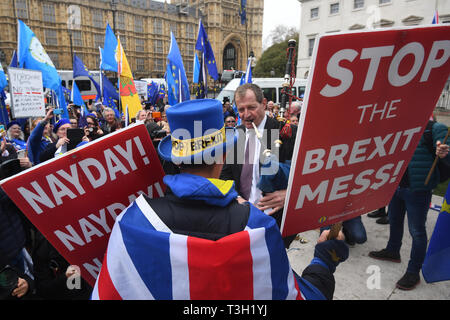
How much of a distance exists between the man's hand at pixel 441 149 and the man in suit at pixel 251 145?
1.32 metres

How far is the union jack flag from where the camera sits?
1051 millimetres

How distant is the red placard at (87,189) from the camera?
4.48 feet

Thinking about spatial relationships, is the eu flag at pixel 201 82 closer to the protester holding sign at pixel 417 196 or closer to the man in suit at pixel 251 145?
the man in suit at pixel 251 145

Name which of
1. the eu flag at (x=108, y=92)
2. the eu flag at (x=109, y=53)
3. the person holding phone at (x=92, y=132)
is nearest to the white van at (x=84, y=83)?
the eu flag at (x=109, y=53)

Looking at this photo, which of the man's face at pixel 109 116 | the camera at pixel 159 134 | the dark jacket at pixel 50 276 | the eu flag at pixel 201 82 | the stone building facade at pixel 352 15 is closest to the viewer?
the dark jacket at pixel 50 276

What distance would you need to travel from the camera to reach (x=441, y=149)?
104 inches

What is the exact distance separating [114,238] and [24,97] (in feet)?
19.0

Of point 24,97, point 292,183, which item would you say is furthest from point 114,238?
point 24,97

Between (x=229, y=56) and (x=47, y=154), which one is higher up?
(x=229, y=56)

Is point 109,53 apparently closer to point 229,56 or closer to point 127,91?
point 127,91

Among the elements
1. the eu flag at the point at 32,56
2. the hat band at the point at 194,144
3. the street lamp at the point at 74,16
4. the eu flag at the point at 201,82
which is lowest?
the hat band at the point at 194,144

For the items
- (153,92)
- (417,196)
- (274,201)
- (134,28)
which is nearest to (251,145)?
(274,201)

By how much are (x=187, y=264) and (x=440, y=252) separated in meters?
1.70

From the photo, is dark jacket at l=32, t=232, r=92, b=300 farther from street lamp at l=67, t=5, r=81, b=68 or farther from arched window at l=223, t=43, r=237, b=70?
arched window at l=223, t=43, r=237, b=70
